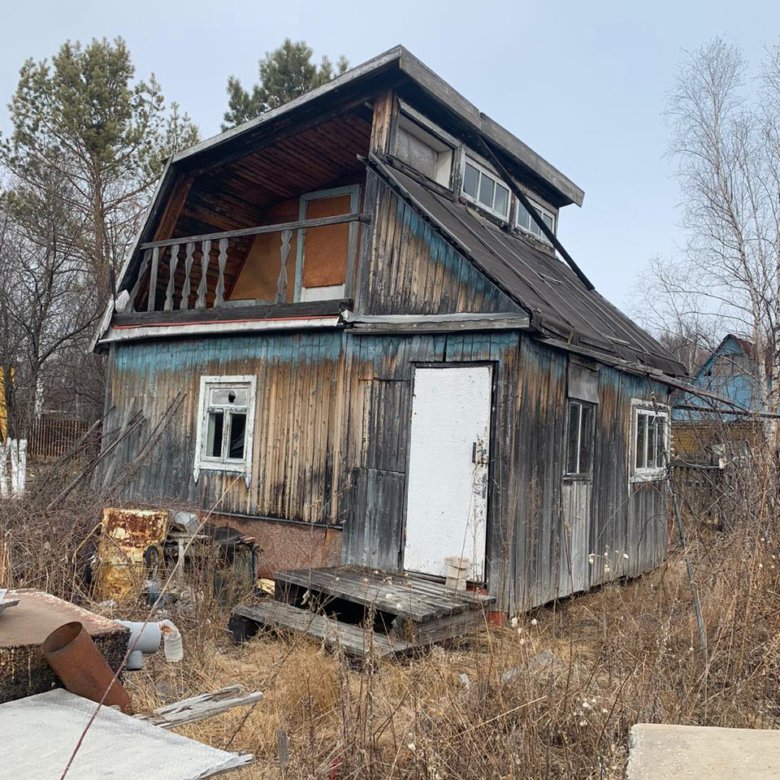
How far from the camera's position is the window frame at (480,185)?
1023cm

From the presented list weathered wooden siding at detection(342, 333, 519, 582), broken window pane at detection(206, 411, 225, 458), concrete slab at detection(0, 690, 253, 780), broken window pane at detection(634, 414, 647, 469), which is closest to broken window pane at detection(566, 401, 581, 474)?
weathered wooden siding at detection(342, 333, 519, 582)

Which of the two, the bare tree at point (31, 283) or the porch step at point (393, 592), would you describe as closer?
the porch step at point (393, 592)

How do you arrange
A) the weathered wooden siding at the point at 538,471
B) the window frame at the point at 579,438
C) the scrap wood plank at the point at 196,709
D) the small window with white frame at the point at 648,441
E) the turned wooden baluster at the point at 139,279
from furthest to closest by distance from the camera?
the turned wooden baluster at the point at 139,279, the small window with white frame at the point at 648,441, the window frame at the point at 579,438, the weathered wooden siding at the point at 538,471, the scrap wood plank at the point at 196,709

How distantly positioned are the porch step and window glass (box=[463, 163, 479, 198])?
5.59 meters

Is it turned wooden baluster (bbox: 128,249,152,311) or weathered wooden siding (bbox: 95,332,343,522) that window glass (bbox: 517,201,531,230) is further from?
turned wooden baluster (bbox: 128,249,152,311)

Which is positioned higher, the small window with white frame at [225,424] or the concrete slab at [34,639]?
the small window with white frame at [225,424]

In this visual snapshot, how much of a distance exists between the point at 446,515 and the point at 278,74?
24607 mm

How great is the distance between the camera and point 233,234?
933cm

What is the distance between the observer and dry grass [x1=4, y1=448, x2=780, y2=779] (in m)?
3.43

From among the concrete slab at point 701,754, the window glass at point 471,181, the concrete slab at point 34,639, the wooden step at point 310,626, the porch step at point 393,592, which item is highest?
the window glass at point 471,181

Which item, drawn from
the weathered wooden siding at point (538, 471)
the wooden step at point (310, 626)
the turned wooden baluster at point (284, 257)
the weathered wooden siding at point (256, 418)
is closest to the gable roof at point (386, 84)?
the turned wooden baluster at point (284, 257)

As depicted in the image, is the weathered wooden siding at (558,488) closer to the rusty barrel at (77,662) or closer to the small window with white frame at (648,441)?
the small window with white frame at (648,441)

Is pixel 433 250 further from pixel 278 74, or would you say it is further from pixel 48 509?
pixel 278 74

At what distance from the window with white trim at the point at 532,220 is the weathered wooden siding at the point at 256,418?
4571mm
